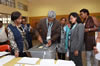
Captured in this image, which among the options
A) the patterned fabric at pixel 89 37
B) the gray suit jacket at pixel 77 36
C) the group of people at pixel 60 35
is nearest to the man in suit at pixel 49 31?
the group of people at pixel 60 35

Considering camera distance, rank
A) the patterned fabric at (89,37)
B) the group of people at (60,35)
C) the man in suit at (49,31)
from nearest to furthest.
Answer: the group of people at (60,35)
the man in suit at (49,31)
the patterned fabric at (89,37)

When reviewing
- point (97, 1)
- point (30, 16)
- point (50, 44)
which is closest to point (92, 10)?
point (97, 1)

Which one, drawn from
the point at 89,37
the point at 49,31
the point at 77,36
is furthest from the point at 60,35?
the point at 89,37

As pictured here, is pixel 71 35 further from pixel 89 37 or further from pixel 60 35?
pixel 89 37

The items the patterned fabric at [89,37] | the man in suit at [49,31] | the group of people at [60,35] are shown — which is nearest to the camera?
the group of people at [60,35]

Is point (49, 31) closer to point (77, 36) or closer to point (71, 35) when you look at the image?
point (71, 35)

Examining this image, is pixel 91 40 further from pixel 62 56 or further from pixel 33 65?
pixel 33 65

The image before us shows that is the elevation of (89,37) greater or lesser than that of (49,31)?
lesser

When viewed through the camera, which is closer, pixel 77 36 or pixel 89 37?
pixel 77 36

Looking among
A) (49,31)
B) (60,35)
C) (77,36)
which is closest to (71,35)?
(77,36)

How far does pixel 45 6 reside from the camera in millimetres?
8516

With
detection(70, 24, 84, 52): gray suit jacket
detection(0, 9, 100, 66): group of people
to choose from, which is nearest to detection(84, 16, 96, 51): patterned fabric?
detection(0, 9, 100, 66): group of people

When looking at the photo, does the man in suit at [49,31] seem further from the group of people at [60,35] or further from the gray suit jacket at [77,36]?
the gray suit jacket at [77,36]

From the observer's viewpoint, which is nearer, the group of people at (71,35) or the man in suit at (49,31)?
the group of people at (71,35)
